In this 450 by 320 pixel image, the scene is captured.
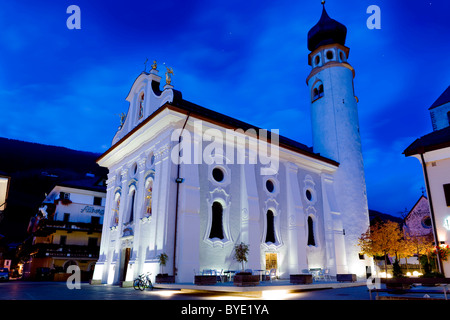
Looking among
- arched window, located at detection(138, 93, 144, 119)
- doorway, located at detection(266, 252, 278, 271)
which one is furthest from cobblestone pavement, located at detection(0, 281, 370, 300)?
arched window, located at detection(138, 93, 144, 119)

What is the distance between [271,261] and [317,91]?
60.4 feet

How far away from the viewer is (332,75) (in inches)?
1255

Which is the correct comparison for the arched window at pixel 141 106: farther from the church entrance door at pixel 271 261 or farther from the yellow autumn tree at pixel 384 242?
the yellow autumn tree at pixel 384 242

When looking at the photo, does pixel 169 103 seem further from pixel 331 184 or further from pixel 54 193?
pixel 54 193

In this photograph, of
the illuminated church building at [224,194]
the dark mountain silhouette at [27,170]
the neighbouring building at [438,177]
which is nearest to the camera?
the neighbouring building at [438,177]

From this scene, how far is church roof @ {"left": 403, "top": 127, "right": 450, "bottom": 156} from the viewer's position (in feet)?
63.8

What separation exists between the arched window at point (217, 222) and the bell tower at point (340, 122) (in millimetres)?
12117

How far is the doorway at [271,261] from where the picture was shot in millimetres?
22062

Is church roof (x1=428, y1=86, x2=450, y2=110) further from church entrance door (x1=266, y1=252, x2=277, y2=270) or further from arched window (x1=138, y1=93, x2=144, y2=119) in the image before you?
arched window (x1=138, y1=93, x2=144, y2=119)

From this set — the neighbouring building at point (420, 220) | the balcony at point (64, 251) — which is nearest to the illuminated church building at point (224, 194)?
the balcony at point (64, 251)

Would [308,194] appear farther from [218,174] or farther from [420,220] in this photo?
[420,220]

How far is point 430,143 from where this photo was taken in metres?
20.3

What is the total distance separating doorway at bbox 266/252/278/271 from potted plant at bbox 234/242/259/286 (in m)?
2.93
